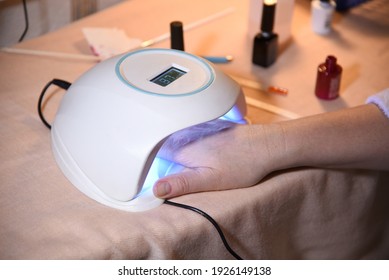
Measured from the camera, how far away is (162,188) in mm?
622

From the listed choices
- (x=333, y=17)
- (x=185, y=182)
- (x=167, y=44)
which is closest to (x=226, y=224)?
(x=185, y=182)

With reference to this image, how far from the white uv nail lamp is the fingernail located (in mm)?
16

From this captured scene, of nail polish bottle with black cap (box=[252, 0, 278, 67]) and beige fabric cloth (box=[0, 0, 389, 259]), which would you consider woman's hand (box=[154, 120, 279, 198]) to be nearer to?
beige fabric cloth (box=[0, 0, 389, 259])

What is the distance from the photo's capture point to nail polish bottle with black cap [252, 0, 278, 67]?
2.87 feet

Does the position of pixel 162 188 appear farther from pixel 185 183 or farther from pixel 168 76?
pixel 168 76

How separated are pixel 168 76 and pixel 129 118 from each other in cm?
10

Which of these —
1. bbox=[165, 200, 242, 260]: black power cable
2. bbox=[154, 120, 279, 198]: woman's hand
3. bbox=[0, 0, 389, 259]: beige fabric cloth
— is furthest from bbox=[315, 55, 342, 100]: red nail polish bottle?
bbox=[165, 200, 242, 260]: black power cable

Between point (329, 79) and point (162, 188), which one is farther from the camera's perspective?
point (329, 79)

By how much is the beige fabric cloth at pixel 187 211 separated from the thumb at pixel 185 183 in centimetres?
1

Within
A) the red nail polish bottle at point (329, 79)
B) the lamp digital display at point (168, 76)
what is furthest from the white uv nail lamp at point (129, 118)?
the red nail polish bottle at point (329, 79)

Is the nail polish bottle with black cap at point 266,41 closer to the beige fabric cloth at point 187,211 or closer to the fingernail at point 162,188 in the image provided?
the beige fabric cloth at point 187,211

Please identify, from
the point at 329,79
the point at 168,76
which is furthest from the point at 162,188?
the point at 329,79

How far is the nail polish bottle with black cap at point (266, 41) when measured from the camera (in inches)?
34.4
